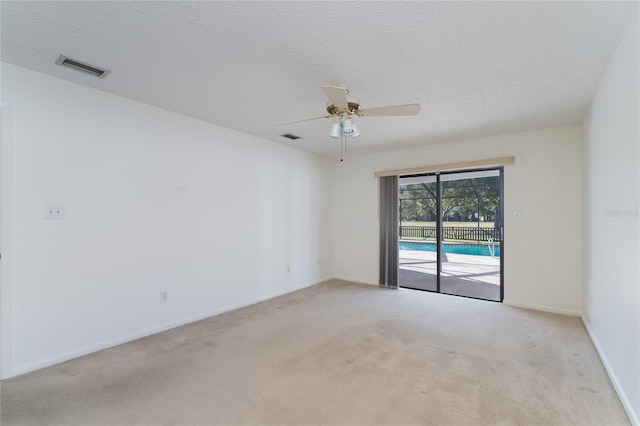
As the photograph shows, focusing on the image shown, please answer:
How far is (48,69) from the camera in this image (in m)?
2.30

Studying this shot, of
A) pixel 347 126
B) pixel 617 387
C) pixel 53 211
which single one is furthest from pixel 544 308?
pixel 53 211

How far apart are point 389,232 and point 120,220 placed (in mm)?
3906

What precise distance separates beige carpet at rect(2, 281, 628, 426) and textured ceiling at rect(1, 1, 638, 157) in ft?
7.94

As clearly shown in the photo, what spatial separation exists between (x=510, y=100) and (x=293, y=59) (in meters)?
2.25

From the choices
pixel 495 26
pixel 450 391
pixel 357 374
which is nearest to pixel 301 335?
pixel 357 374

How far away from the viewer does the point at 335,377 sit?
2.20m

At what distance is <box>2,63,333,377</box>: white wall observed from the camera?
230 cm

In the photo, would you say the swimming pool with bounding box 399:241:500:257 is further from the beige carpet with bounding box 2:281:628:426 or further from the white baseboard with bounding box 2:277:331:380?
the white baseboard with bounding box 2:277:331:380

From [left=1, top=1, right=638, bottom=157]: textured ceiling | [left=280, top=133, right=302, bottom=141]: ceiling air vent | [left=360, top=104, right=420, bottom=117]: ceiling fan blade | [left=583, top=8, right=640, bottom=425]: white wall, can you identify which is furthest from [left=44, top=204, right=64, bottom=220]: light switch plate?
[left=583, top=8, right=640, bottom=425]: white wall

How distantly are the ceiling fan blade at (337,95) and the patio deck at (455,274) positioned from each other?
3448mm

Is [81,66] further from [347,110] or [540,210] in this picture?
[540,210]

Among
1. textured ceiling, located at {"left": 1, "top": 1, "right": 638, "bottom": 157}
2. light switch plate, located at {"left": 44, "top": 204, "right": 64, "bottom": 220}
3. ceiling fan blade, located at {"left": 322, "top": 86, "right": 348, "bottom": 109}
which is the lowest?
light switch plate, located at {"left": 44, "top": 204, "right": 64, "bottom": 220}

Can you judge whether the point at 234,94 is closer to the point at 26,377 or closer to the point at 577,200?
the point at 26,377

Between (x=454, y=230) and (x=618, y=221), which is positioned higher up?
(x=618, y=221)
